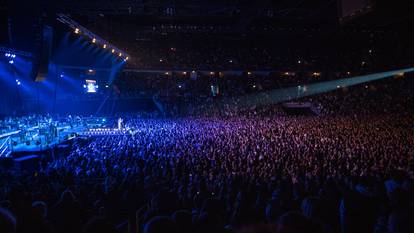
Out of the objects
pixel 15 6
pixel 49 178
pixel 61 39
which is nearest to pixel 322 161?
pixel 49 178

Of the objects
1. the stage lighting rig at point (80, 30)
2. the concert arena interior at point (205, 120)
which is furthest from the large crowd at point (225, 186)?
the stage lighting rig at point (80, 30)

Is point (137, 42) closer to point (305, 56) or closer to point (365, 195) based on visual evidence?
point (305, 56)

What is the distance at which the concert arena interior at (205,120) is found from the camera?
138 inches

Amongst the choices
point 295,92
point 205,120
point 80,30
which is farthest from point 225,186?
point 295,92

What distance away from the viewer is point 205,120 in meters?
23.8

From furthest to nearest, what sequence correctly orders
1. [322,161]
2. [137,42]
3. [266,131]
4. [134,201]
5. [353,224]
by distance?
[137,42], [266,131], [322,161], [134,201], [353,224]

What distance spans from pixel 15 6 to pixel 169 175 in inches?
385

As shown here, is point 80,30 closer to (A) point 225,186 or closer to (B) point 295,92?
(A) point 225,186

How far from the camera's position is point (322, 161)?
948cm

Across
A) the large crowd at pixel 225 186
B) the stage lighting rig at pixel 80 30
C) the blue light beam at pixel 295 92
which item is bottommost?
the large crowd at pixel 225 186

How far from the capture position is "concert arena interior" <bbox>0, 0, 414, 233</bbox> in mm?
3518

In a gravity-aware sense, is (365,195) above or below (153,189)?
above

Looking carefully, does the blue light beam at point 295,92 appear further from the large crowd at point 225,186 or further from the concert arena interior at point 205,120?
the large crowd at point 225,186

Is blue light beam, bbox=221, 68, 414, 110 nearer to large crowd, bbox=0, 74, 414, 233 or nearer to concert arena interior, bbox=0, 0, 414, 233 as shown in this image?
concert arena interior, bbox=0, 0, 414, 233
